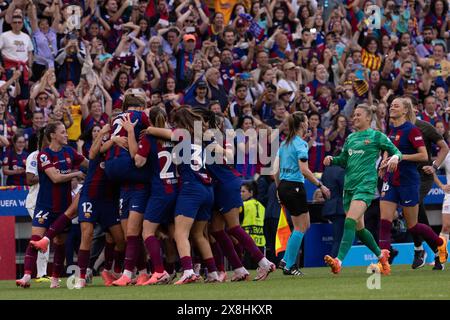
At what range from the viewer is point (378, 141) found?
51.5ft

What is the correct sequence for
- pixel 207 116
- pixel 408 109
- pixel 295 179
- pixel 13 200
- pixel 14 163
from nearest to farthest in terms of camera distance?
pixel 207 116, pixel 408 109, pixel 295 179, pixel 13 200, pixel 14 163

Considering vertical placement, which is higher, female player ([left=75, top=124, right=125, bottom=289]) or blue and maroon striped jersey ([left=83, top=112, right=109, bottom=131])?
blue and maroon striped jersey ([left=83, top=112, right=109, bottom=131])

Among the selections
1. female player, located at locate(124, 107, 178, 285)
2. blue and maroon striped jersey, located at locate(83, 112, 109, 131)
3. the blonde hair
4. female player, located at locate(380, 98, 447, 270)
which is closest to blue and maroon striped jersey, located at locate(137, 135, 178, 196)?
female player, located at locate(124, 107, 178, 285)

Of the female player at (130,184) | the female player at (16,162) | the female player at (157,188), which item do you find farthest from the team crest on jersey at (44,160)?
the female player at (16,162)

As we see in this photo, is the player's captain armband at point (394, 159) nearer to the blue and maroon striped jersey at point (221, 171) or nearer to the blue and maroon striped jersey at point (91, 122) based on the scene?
the blue and maroon striped jersey at point (221, 171)

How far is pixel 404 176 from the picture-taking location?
53.6ft

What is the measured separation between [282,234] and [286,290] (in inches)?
283

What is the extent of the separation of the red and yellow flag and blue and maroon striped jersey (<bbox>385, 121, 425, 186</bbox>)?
452cm

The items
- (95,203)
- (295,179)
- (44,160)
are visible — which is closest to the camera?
(95,203)

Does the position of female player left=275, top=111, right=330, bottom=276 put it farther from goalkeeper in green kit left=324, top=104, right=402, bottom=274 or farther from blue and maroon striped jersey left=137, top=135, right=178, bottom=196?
blue and maroon striped jersey left=137, top=135, right=178, bottom=196

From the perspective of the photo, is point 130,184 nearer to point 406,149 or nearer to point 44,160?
point 44,160

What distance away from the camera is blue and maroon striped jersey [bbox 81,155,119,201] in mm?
15766

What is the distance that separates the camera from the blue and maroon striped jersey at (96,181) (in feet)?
51.7

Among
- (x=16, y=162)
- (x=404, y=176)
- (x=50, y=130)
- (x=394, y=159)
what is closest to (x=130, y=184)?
(x=50, y=130)
